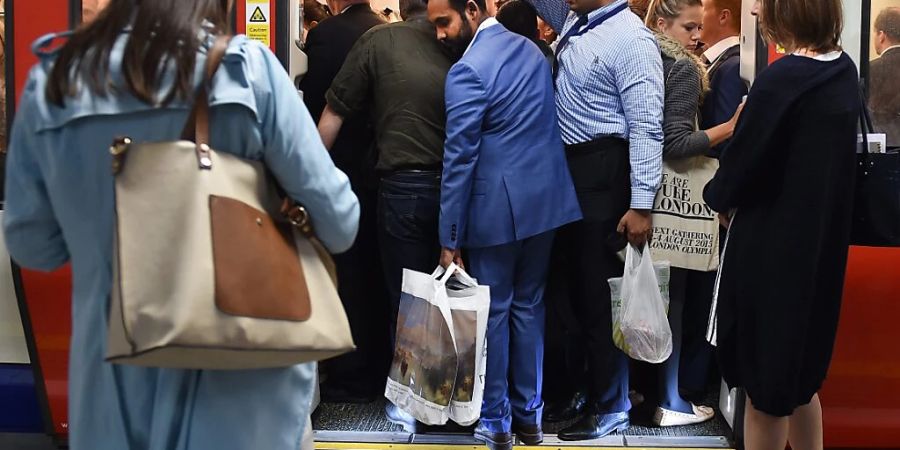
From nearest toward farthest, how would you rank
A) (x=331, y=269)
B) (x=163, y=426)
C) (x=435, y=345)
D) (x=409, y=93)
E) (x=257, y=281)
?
(x=257, y=281) < (x=163, y=426) < (x=331, y=269) < (x=435, y=345) < (x=409, y=93)

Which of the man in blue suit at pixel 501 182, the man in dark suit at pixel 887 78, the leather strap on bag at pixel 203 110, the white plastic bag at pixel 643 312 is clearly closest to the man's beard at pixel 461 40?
the man in blue suit at pixel 501 182

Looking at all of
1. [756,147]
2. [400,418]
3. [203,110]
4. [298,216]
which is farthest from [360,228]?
[203,110]

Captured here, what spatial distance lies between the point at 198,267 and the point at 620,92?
2014 mm

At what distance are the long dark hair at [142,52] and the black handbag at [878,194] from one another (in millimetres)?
1749

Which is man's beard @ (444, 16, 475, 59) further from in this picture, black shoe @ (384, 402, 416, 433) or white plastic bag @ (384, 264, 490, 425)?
black shoe @ (384, 402, 416, 433)

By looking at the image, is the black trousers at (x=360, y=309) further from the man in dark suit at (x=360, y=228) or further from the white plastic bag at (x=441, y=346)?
the white plastic bag at (x=441, y=346)

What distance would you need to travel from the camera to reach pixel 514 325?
3.20 metres

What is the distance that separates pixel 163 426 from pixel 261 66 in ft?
1.94

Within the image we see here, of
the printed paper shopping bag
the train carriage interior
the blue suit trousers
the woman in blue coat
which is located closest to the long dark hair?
the woman in blue coat

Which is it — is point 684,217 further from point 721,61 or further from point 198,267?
point 198,267

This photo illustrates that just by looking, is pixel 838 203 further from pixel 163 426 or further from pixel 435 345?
pixel 163 426

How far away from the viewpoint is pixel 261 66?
4.74 ft

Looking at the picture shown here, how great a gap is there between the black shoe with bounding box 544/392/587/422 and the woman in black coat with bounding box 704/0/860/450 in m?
1.08

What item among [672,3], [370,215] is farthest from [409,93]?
[672,3]
